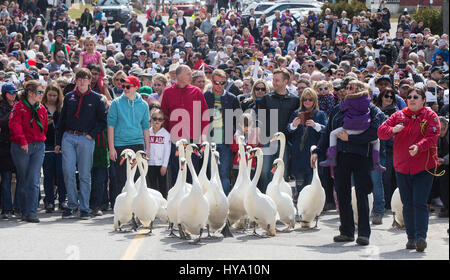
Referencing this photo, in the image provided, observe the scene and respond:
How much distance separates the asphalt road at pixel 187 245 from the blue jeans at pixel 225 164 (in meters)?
1.29

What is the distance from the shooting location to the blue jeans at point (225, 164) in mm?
12773

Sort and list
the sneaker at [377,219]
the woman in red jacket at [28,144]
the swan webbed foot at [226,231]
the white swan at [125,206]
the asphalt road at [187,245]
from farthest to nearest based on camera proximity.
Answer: the woman in red jacket at [28,144] < the sneaker at [377,219] < the white swan at [125,206] < the swan webbed foot at [226,231] < the asphalt road at [187,245]

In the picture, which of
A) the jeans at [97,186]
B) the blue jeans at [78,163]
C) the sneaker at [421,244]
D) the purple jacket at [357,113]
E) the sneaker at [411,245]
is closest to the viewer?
the sneaker at [421,244]

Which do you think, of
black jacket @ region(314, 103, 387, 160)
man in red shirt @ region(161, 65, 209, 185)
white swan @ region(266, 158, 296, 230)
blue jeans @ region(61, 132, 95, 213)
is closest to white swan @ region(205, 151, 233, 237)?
white swan @ region(266, 158, 296, 230)

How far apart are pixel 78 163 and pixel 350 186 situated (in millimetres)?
4621

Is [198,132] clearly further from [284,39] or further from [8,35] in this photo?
[8,35]

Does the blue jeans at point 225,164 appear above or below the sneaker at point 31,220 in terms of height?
above

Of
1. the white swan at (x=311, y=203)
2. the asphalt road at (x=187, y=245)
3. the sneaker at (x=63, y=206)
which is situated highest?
the white swan at (x=311, y=203)

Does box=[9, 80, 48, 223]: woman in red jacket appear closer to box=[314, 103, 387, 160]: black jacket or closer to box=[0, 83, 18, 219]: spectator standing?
box=[0, 83, 18, 219]: spectator standing

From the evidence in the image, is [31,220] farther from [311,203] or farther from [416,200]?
[416,200]

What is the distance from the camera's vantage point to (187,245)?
10.2 meters

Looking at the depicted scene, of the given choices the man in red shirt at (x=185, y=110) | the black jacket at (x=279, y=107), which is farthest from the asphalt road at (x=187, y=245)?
the black jacket at (x=279, y=107)

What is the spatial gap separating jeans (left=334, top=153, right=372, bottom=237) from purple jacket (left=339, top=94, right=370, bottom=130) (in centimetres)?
38

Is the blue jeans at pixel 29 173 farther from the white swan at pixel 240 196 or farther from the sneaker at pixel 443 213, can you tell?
the sneaker at pixel 443 213
